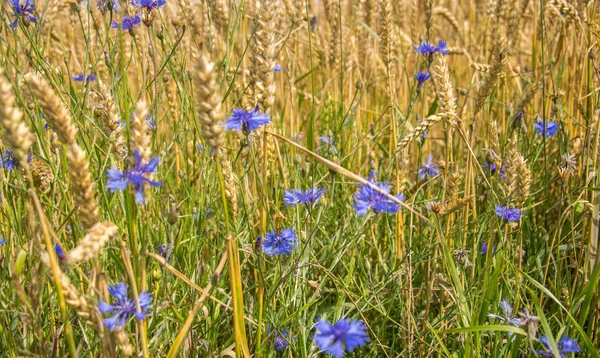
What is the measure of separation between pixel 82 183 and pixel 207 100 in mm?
231

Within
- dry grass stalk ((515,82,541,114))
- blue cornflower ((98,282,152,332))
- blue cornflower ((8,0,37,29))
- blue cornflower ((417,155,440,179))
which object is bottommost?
blue cornflower ((417,155,440,179))

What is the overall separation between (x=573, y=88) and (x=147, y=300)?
2.27m

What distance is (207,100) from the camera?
922 millimetres

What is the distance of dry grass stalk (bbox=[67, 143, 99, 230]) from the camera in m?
0.88

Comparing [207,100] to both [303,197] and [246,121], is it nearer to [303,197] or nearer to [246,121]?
[246,121]

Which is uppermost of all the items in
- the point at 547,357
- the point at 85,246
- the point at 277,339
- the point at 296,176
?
the point at 85,246

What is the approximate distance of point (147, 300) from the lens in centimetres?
111

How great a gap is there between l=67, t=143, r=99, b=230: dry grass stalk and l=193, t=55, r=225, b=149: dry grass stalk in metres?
0.19

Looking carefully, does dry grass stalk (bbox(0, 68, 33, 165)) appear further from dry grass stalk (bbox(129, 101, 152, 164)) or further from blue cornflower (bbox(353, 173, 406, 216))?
blue cornflower (bbox(353, 173, 406, 216))

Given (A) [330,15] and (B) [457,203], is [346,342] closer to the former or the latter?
(B) [457,203]

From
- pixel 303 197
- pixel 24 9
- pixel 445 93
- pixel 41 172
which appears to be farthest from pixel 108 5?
pixel 445 93

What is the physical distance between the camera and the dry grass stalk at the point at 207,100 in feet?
2.95

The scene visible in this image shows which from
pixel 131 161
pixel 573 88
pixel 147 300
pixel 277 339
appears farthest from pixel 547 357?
pixel 573 88

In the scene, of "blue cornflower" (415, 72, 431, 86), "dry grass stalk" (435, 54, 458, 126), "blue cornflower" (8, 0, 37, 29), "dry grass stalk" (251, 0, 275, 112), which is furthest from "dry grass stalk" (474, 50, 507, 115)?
"blue cornflower" (8, 0, 37, 29)
